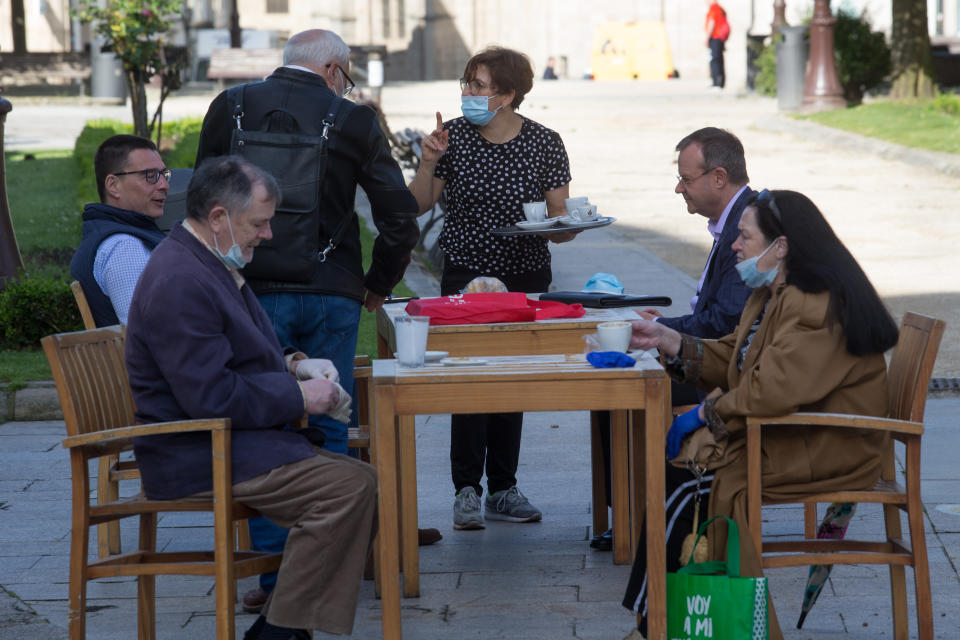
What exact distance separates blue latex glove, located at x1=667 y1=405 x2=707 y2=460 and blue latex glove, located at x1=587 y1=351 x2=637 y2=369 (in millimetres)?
291

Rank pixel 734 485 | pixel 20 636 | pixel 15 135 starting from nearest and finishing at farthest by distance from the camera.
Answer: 1. pixel 734 485
2. pixel 20 636
3. pixel 15 135

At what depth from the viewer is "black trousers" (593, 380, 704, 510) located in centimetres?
515

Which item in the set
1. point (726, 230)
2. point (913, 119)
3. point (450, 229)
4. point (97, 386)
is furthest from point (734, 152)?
point (913, 119)

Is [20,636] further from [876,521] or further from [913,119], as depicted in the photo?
[913,119]

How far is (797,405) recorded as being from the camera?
12.9ft

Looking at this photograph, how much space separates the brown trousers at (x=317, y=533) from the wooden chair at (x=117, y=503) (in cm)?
12

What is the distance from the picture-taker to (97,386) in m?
4.14

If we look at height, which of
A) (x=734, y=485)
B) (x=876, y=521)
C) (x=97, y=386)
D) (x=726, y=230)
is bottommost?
(x=876, y=521)

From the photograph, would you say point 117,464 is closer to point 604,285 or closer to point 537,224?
point 537,224

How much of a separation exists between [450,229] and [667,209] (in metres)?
10.4

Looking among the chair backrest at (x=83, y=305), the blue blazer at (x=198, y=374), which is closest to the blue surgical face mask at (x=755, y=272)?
the blue blazer at (x=198, y=374)

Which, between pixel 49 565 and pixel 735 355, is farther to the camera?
pixel 49 565

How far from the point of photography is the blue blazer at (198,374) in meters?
3.78

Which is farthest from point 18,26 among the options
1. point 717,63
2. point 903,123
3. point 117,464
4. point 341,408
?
point 341,408
